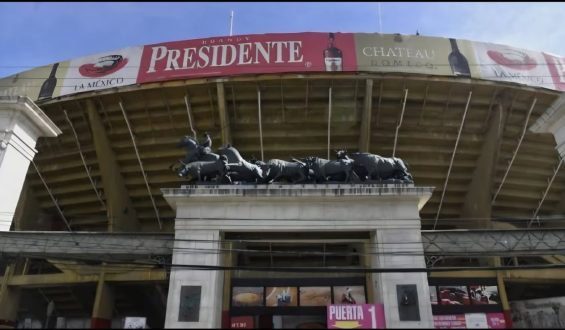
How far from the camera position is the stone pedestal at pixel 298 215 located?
1531 cm

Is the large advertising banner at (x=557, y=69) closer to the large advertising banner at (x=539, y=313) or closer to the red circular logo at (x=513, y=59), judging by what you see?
the red circular logo at (x=513, y=59)

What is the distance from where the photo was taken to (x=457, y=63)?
2397cm

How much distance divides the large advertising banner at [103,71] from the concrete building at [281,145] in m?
0.08

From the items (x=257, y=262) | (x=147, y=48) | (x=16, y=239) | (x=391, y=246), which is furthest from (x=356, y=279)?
(x=147, y=48)

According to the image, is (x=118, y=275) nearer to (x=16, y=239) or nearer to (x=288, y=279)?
(x=16, y=239)

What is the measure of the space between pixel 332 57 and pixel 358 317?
1385 cm

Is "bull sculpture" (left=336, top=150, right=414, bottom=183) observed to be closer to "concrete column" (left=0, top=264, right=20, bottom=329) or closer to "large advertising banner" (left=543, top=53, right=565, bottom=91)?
"large advertising banner" (left=543, top=53, right=565, bottom=91)

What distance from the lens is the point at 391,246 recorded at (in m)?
15.3

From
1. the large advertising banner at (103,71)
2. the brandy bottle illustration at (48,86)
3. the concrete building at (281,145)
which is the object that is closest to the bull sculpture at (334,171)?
the concrete building at (281,145)

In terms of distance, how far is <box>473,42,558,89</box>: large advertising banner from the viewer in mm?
23969

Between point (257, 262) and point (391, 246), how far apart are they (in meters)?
9.71

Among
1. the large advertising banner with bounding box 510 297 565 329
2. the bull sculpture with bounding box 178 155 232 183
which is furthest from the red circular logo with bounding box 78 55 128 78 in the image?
the large advertising banner with bounding box 510 297 565 329

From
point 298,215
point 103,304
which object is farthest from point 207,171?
point 103,304

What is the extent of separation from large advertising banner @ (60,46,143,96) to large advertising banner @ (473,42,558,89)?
1785 centimetres
